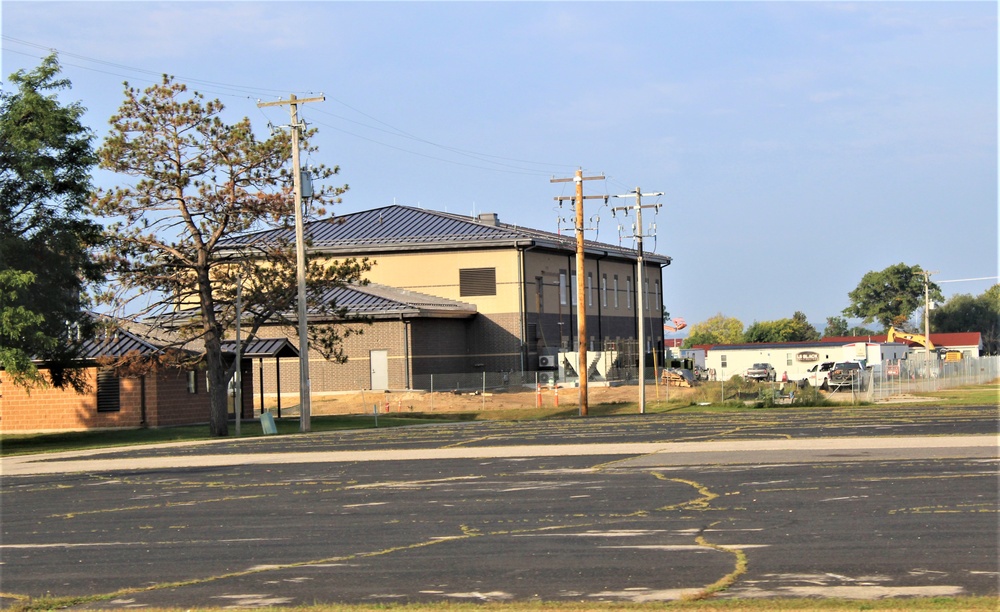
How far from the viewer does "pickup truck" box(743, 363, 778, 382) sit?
7819 centimetres

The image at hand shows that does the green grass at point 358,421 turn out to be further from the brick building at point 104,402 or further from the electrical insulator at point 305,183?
the electrical insulator at point 305,183

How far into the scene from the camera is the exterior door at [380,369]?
62.6m

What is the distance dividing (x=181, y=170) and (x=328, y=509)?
25484mm

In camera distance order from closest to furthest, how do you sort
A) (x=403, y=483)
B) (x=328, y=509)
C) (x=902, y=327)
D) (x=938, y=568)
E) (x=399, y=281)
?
(x=938, y=568), (x=328, y=509), (x=403, y=483), (x=399, y=281), (x=902, y=327)

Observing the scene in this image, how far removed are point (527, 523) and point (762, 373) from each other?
65831 mm

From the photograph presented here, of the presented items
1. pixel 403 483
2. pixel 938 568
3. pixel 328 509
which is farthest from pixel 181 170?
pixel 938 568

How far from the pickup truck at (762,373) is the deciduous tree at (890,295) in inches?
2903

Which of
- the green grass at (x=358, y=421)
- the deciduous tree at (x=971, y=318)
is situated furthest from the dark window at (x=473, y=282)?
the deciduous tree at (x=971, y=318)

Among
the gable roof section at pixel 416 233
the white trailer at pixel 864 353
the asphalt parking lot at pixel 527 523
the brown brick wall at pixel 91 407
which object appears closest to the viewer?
the asphalt parking lot at pixel 527 523

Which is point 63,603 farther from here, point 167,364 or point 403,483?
point 167,364

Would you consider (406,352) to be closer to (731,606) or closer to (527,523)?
(527,523)

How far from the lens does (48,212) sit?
134 feet

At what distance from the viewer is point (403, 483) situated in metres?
21.1

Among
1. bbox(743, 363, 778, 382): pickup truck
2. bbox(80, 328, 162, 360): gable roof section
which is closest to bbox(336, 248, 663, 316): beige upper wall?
bbox(743, 363, 778, 382): pickup truck
